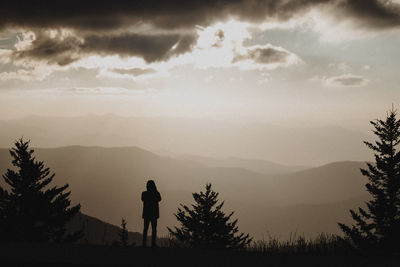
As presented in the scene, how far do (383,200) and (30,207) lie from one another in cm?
1846

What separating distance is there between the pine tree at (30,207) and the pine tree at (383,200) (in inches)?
592

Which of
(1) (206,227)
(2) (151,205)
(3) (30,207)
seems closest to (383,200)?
(1) (206,227)

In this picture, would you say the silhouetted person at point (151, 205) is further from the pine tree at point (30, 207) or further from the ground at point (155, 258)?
the pine tree at point (30, 207)

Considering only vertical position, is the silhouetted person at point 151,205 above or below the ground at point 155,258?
above

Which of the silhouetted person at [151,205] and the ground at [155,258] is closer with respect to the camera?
the ground at [155,258]

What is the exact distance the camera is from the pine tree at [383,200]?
21812 millimetres

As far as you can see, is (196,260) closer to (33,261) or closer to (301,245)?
(33,261)

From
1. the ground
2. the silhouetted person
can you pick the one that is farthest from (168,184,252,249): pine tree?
the ground

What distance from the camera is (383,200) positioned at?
22.3m

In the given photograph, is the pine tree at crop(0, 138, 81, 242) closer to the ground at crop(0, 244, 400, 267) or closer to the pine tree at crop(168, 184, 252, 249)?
the pine tree at crop(168, 184, 252, 249)

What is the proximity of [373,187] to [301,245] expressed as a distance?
33.7 feet

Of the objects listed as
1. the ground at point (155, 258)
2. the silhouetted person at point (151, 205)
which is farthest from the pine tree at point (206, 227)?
the ground at point (155, 258)

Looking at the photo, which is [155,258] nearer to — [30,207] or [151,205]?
[151,205]

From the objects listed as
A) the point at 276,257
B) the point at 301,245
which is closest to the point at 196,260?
the point at 276,257
